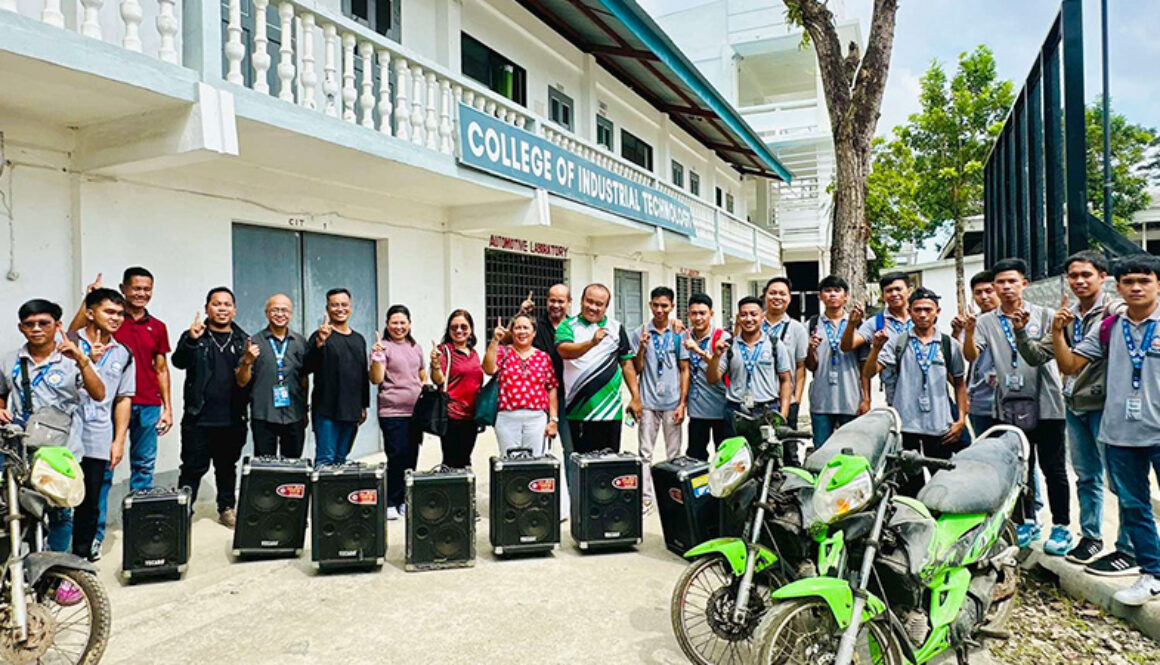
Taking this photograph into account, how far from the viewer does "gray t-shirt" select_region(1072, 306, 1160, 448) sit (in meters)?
3.42

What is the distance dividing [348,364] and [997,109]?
2080 cm

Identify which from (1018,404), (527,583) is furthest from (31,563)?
(1018,404)

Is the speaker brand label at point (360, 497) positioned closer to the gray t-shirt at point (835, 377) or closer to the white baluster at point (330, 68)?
the gray t-shirt at point (835, 377)

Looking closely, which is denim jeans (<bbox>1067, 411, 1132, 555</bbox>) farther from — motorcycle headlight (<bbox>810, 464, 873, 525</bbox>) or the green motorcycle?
motorcycle headlight (<bbox>810, 464, 873, 525</bbox>)

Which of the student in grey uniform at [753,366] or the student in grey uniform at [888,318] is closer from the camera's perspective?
the student in grey uniform at [888,318]

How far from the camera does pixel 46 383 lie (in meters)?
3.72

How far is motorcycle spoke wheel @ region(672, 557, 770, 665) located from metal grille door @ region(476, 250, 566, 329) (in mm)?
6828

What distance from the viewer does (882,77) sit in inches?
311

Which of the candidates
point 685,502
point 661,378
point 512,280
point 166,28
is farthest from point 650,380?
point 512,280

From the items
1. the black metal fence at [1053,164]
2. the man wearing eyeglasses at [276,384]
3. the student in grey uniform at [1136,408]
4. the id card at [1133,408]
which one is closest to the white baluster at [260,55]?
the man wearing eyeglasses at [276,384]

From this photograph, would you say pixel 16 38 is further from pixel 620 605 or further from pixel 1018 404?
pixel 1018 404

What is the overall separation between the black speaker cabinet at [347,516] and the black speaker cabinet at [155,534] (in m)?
0.72

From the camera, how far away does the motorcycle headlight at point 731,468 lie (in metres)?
3.10

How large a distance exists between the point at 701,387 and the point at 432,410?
6.42 ft
